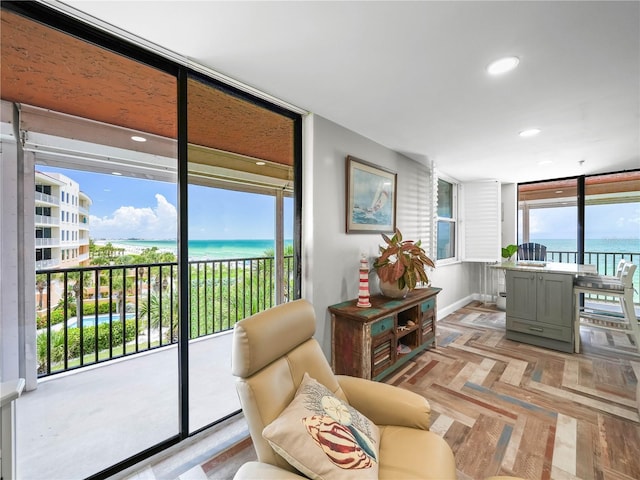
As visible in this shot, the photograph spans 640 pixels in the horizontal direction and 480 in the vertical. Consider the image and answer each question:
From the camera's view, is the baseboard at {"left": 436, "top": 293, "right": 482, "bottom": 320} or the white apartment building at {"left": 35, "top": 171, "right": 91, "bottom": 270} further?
the baseboard at {"left": 436, "top": 293, "right": 482, "bottom": 320}

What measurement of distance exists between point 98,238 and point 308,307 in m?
1.99

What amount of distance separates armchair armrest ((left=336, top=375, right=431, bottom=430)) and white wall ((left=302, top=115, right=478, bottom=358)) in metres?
0.92

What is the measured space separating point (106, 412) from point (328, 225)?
7.39 feet

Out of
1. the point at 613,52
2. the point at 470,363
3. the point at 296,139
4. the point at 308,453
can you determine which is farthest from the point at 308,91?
the point at 470,363

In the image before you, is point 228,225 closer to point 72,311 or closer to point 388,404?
point 72,311

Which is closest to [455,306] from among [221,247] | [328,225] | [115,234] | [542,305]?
[542,305]

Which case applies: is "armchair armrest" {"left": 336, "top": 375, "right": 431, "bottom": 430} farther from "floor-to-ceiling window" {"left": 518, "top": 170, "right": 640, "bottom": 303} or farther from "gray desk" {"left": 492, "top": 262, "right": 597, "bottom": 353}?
"floor-to-ceiling window" {"left": 518, "top": 170, "right": 640, "bottom": 303}

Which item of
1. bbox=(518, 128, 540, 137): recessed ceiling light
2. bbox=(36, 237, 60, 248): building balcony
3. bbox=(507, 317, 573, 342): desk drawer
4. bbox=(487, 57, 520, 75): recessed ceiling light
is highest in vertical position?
bbox=(518, 128, 540, 137): recessed ceiling light

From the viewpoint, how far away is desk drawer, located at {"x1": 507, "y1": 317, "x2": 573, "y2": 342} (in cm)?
312

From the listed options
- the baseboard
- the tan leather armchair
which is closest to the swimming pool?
the tan leather armchair

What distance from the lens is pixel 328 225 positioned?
2453mm

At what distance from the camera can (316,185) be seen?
7.67 feet

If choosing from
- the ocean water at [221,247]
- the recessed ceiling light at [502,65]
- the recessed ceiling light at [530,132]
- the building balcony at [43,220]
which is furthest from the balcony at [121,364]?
the recessed ceiling light at [530,132]

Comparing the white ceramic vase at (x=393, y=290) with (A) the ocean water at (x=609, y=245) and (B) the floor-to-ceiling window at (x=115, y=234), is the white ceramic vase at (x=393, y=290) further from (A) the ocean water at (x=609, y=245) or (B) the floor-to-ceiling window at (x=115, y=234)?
(A) the ocean water at (x=609, y=245)
